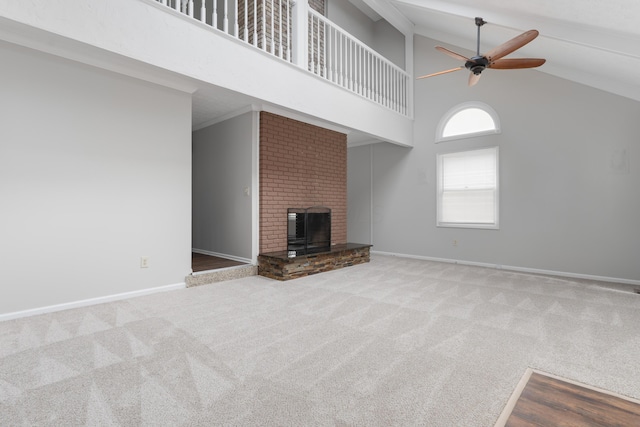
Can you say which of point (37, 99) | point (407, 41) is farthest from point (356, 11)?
point (37, 99)

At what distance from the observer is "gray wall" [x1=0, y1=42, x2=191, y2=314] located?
2.77 meters

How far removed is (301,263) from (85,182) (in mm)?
2724

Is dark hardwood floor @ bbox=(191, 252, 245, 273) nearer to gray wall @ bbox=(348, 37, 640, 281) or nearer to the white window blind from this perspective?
gray wall @ bbox=(348, 37, 640, 281)

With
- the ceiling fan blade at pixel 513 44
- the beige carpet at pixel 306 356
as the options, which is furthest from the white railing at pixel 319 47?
the beige carpet at pixel 306 356

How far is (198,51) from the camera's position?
3000mm

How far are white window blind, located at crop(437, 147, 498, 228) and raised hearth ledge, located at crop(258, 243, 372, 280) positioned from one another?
2.03 m

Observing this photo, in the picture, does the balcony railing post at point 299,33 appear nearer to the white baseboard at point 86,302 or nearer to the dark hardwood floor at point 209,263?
the dark hardwood floor at point 209,263

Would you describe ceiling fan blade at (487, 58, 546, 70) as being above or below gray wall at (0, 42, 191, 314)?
above

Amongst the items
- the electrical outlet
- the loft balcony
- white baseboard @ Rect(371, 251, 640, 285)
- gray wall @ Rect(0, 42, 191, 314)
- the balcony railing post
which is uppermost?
the balcony railing post

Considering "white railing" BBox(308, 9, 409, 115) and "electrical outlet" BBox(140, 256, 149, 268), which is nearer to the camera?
"electrical outlet" BBox(140, 256, 149, 268)

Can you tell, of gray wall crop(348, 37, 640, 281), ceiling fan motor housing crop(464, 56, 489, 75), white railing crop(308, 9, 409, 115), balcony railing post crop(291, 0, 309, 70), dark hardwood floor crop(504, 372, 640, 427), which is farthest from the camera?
white railing crop(308, 9, 409, 115)

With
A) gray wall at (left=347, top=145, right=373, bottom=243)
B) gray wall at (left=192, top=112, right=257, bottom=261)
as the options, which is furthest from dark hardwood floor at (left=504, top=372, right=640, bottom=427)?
gray wall at (left=347, top=145, right=373, bottom=243)

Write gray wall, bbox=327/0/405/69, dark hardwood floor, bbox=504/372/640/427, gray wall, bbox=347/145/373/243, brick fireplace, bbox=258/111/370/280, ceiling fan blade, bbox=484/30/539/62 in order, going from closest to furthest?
1. dark hardwood floor, bbox=504/372/640/427
2. ceiling fan blade, bbox=484/30/539/62
3. brick fireplace, bbox=258/111/370/280
4. gray wall, bbox=327/0/405/69
5. gray wall, bbox=347/145/373/243

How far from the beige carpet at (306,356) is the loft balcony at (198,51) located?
2298 millimetres
